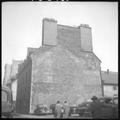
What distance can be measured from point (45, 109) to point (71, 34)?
9.98m

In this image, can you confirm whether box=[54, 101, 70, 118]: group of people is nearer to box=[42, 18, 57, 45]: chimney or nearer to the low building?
box=[42, 18, 57, 45]: chimney

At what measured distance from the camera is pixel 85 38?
23391 mm

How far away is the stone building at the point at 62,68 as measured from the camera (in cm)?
1933

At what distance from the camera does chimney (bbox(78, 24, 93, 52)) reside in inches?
913

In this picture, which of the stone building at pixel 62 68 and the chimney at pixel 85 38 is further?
the chimney at pixel 85 38

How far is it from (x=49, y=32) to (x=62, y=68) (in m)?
4.47

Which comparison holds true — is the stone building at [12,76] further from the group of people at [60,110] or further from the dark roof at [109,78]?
the group of people at [60,110]

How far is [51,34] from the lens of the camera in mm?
21672

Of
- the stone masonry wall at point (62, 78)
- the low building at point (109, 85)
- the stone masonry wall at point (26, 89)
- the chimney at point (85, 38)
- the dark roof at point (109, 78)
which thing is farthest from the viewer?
the dark roof at point (109, 78)

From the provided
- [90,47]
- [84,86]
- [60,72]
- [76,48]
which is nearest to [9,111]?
[60,72]

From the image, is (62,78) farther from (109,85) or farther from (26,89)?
(109,85)

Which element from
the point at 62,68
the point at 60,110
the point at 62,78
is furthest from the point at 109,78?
the point at 60,110

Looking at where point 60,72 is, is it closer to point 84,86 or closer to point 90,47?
point 84,86

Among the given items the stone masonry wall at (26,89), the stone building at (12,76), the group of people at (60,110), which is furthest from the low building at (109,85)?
the stone building at (12,76)
